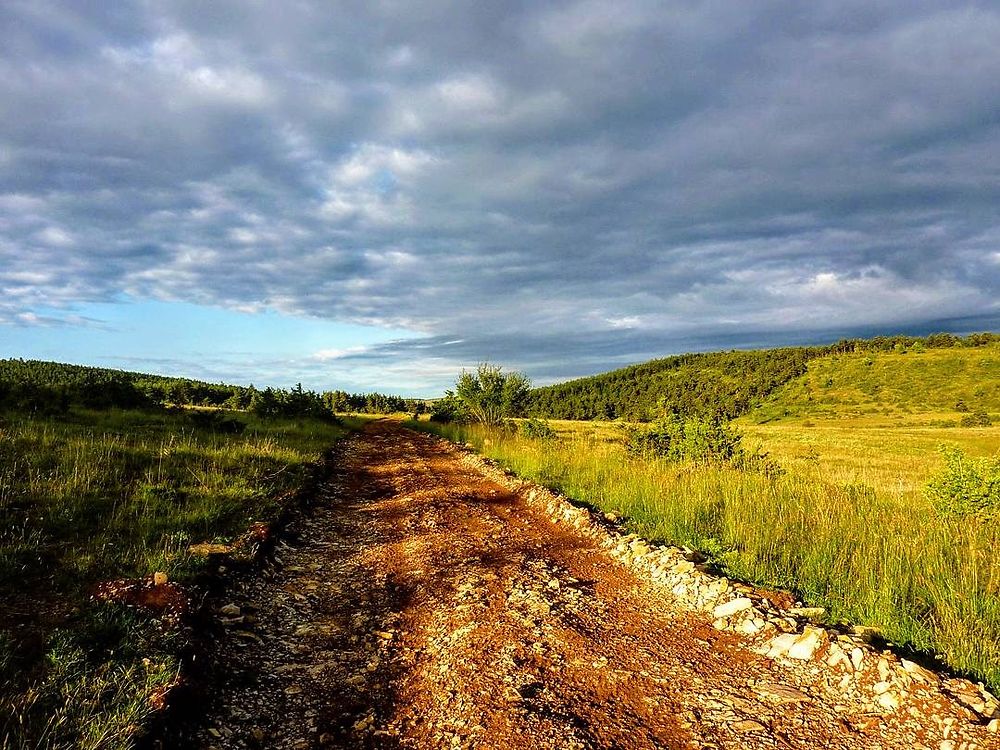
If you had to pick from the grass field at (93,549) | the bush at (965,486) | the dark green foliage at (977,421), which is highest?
the grass field at (93,549)

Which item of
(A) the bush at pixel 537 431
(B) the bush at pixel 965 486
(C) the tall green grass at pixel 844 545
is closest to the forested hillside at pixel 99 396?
(A) the bush at pixel 537 431

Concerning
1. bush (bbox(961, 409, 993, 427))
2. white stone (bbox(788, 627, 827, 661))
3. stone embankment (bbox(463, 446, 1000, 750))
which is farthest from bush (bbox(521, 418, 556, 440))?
bush (bbox(961, 409, 993, 427))

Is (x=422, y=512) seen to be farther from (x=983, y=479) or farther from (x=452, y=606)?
(x=983, y=479)

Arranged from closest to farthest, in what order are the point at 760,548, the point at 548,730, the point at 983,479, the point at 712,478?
the point at 548,730, the point at 760,548, the point at 983,479, the point at 712,478

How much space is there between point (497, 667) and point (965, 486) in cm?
922

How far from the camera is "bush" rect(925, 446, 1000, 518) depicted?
8086 millimetres

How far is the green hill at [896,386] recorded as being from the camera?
8125 centimetres

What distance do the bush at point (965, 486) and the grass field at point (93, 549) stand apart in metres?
10.6

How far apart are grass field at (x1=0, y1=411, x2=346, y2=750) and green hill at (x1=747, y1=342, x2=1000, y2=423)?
9135cm

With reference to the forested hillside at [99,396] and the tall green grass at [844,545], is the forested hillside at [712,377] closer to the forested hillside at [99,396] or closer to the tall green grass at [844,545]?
the forested hillside at [99,396]

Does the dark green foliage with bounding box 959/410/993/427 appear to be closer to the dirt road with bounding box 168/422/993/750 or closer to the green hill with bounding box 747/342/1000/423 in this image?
the green hill with bounding box 747/342/1000/423

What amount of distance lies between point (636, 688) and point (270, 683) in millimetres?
2966

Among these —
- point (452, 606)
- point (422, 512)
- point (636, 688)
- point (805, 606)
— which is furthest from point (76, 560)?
point (805, 606)

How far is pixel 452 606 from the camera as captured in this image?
5.24 metres
